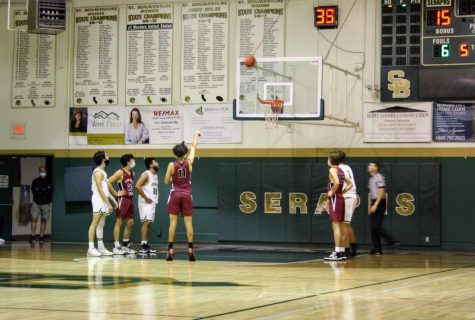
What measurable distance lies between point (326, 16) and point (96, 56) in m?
6.29

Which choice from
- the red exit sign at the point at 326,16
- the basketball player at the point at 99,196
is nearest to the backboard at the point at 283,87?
the red exit sign at the point at 326,16

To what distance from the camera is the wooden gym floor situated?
299 inches

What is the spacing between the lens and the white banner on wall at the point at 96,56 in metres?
22.4

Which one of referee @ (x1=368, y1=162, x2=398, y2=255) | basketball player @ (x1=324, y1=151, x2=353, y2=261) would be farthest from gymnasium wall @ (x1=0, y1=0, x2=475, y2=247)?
basketball player @ (x1=324, y1=151, x2=353, y2=261)

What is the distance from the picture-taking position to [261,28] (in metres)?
21.2

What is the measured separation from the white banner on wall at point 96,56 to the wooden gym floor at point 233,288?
A: 7140 mm

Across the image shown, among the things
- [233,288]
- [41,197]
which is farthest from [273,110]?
[233,288]

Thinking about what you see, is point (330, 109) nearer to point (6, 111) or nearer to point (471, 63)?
point (471, 63)

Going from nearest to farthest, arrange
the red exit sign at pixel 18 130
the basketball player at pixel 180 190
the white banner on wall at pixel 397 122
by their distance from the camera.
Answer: the basketball player at pixel 180 190 → the white banner on wall at pixel 397 122 → the red exit sign at pixel 18 130

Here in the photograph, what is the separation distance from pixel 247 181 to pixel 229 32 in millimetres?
3798

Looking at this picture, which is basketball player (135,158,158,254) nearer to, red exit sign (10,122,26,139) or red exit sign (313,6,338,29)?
red exit sign (313,6,338,29)

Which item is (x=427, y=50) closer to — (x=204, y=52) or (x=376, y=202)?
(x=376, y=202)

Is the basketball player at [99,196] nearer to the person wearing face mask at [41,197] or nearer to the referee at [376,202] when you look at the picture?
the referee at [376,202]

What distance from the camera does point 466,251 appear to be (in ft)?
63.1
